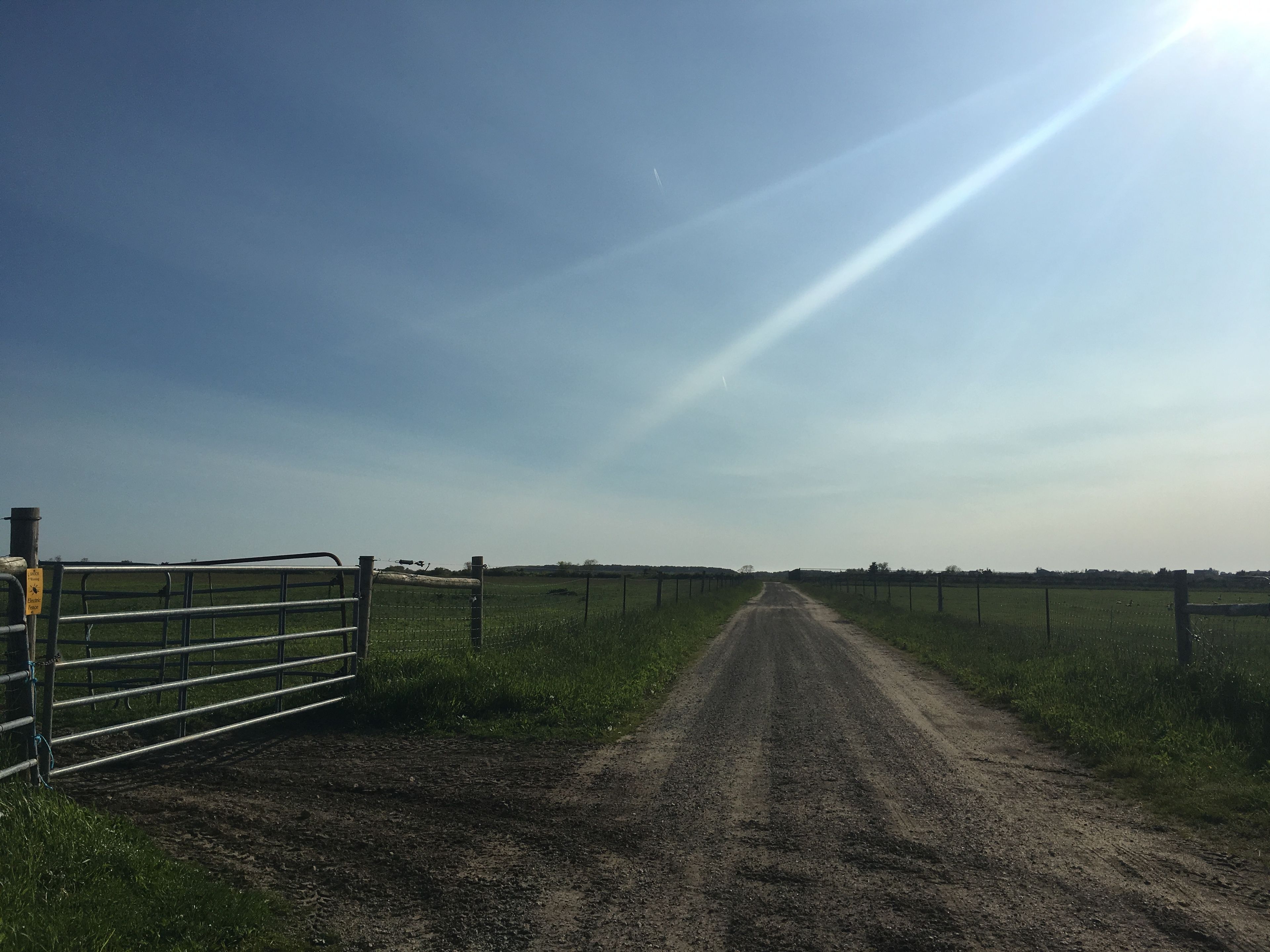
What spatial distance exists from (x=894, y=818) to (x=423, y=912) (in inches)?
133

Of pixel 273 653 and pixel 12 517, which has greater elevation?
pixel 12 517

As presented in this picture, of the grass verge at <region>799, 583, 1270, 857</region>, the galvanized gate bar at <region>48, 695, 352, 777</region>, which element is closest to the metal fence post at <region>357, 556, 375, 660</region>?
the galvanized gate bar at <region>48, 695, 352, 777</region>

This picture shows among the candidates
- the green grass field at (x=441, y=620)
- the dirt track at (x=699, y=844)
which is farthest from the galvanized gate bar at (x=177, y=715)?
the green grass field at (x=441, y=620)

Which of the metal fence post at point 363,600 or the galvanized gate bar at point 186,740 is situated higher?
the metal fence post at point 363,600

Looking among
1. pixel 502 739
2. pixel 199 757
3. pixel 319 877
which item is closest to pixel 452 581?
pixel 502 739

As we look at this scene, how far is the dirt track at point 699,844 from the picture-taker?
400cm

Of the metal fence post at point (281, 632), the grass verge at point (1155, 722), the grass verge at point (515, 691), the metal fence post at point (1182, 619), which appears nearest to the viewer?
the grass verge at point (1155, 722)

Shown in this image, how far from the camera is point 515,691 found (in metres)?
9.52

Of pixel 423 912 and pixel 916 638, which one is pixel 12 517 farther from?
pixel 916 638

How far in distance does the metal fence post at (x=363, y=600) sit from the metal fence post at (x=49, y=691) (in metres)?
4.07

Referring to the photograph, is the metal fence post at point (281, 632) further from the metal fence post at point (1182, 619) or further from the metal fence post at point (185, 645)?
the metal fence post at point (1182, 619)

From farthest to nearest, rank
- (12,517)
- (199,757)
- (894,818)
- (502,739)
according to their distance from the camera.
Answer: (502,739), (199,757), (12,517), (894,818)

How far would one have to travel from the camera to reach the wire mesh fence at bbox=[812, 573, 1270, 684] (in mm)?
10914

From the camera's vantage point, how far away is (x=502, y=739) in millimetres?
8156
